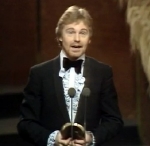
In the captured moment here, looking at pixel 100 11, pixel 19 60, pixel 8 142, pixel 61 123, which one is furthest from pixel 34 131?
pixel 19 60

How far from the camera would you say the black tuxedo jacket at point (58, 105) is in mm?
1342

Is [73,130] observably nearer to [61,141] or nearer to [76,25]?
[61,141]

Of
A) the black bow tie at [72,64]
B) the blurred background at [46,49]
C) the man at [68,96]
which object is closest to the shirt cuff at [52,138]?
the man at [68,96]

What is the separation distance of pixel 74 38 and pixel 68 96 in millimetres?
147

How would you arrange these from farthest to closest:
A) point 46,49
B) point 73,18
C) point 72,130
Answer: point 46,49 < point 73,18 < point 72,130

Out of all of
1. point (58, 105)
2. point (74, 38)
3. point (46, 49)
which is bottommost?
point (46, 49)

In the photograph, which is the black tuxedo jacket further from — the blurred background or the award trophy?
the blurred background

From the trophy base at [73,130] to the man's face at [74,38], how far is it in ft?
0.61

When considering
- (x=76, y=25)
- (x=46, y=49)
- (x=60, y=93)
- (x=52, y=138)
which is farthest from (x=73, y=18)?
(x=46, y=49)

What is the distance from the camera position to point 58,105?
4.44 ft

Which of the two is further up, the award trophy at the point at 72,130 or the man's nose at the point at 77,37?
the man's nose at the point at 77,37

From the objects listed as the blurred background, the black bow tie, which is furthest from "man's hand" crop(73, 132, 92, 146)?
the blurred background

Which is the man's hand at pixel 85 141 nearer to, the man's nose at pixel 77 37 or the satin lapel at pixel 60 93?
the satin lapel at pixel 60 93

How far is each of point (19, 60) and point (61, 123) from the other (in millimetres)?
1514
